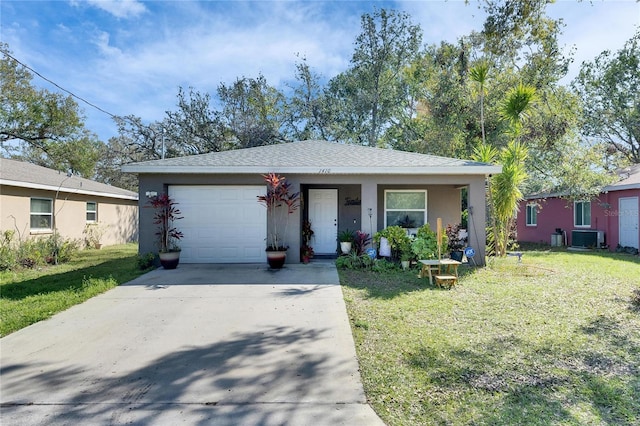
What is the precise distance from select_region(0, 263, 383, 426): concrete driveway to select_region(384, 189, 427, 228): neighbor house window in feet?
16.7

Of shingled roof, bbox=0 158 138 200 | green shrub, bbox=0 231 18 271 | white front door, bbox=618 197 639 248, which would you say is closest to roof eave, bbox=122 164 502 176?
green shrub, bbox=0 231 18 271

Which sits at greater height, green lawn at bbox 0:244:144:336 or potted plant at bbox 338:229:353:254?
potted plant at bbox 338:229:353:254

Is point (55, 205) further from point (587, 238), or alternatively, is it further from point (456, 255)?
point (587, 238)

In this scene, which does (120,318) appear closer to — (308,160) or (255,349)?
(255,349)

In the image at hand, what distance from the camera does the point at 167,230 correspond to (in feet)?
27.8

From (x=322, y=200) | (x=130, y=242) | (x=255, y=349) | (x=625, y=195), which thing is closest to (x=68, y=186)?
(x=130, y=242)

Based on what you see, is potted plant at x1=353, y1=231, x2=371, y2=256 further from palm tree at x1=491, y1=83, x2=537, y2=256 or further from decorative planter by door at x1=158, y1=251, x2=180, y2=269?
decorative planter by door at x1=158, y1=251, x2=180, y2=269

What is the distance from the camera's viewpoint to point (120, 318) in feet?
16.3

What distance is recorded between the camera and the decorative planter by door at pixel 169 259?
27.1 feet

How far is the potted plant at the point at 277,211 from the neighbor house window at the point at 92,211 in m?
10.4

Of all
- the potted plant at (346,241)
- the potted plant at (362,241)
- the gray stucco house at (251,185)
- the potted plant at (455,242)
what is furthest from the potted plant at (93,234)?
the potted plant at (455,242)

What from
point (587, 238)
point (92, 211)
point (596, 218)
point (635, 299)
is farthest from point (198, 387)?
point (596, 218)

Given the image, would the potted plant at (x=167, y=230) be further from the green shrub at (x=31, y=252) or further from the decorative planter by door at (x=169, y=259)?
the green shrub at (x=31, y=252)

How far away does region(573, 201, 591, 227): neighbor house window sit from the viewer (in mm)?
14422
